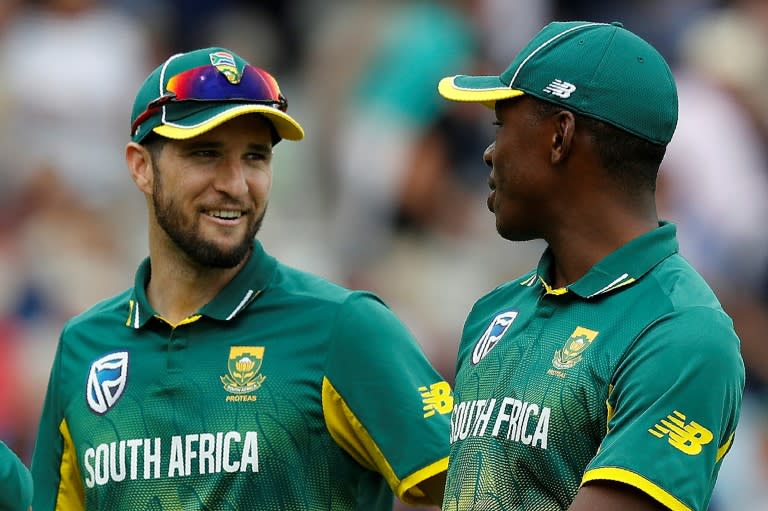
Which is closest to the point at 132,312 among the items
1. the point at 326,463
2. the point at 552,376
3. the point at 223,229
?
the point at 223,229

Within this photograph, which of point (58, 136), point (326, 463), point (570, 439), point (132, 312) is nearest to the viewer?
point (570, 439)

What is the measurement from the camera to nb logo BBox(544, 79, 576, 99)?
3404 mm

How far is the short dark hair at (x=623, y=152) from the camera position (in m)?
3.36

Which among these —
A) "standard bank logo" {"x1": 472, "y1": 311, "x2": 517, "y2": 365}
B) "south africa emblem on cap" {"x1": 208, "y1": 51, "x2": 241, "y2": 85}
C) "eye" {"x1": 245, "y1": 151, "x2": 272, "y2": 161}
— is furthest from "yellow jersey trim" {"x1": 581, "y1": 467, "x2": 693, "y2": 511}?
"south africa emblem on cap" {"x1": 208, "y1": 51, "x2": 241, "y2": 85}

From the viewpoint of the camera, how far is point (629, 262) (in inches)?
134

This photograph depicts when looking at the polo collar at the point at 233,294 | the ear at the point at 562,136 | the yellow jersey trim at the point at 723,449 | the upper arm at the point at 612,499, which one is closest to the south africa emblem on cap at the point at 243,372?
the polo collar at the point at 233,294

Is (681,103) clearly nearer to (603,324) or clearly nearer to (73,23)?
(73,23)

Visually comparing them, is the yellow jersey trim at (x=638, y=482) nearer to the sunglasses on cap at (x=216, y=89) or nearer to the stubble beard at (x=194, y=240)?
the stubble beard at (x=194, y=240)

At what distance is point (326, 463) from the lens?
4.23m

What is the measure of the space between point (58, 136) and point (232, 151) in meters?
5.17

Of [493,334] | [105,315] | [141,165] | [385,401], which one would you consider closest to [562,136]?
[493,334]

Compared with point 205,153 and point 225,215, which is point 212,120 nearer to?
point 205,153

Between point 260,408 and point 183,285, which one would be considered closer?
point 260,408

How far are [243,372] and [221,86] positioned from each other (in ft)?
2.74
